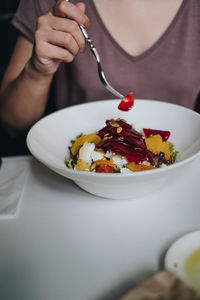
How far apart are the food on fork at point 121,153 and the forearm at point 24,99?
39 cm

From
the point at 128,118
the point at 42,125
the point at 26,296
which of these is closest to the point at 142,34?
the point at 128,118

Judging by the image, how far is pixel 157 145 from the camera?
0.86 meters

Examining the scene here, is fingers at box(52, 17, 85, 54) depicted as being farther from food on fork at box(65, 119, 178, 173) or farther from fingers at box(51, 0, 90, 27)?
food on fork at box(65, 119, 178, 173)

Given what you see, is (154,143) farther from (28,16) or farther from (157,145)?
(28,16)

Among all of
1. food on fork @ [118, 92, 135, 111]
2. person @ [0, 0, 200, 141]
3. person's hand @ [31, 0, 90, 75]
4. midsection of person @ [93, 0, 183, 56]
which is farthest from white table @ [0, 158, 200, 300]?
midsection of person @ [93, 0, 183, 56]

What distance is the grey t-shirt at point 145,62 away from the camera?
1247mm

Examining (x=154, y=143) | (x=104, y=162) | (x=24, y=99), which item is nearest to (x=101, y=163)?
(x=104, y=162)

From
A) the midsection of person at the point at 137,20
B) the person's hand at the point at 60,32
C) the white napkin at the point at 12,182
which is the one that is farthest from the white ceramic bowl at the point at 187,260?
the midsection of person at the point at 137,20

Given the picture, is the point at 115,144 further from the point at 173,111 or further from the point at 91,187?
the point at 173,111

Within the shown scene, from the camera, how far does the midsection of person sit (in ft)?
4.18

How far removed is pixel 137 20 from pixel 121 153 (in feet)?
2.41

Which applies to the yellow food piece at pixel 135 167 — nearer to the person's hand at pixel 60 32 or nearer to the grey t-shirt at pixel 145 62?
the person's hand at pixel 60 32

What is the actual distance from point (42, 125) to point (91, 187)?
32 cm

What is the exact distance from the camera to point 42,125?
3.23ft
